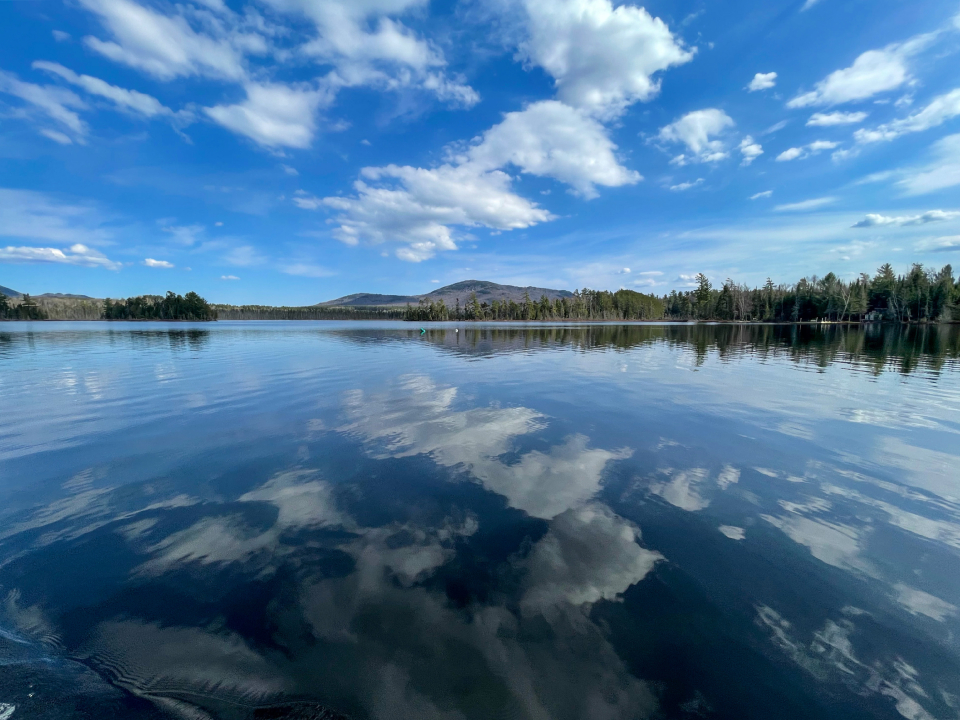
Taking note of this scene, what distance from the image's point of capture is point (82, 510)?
7.79 m

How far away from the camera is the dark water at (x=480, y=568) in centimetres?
410

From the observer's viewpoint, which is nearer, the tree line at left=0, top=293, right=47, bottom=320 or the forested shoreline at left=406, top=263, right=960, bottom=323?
the forested shoreline at left=406, top=263, right=960, bottom=323

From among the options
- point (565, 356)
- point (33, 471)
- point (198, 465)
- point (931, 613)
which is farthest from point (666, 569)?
point (565, 356)

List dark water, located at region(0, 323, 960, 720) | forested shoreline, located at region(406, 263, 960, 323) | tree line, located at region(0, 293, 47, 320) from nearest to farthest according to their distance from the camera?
dark water, located at region(0, 323, 960, 720) < forested shoreline, located at region(406, 263, 960, 323) < tree line, located at region(0, 293, 47, 320)

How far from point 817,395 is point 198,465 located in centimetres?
2528

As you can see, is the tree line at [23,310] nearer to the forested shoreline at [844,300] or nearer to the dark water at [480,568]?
the dark water at [480,568]

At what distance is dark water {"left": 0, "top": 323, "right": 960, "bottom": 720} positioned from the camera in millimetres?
4102

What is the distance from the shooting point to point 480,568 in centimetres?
600

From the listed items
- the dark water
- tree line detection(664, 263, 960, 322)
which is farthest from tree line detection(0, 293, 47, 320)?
tree line detection(664, 263, 960, 322)

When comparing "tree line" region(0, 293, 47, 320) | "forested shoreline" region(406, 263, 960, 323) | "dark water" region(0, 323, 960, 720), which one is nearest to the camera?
Result: "dark water" region(0, 323, 960, 720)

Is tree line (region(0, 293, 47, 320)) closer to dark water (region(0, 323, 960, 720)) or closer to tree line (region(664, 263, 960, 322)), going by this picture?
dark water (region(0, 323, 960, 720))

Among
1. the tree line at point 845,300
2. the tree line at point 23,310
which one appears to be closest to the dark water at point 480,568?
the tree line at point 845,300

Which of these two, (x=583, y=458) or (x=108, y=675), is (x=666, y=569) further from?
(x=108, y=675)

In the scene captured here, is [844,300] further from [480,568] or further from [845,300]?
[480,568]
